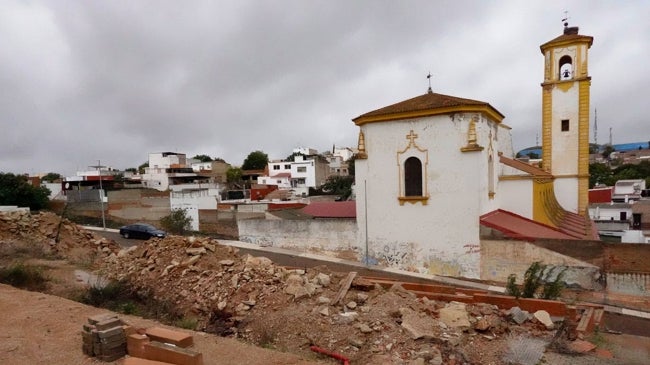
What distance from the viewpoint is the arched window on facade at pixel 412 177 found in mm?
15031

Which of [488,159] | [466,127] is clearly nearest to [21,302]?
[466,127]

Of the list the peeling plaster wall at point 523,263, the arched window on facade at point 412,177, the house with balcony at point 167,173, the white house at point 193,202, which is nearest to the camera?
the peeling plaster wall at point 523,263

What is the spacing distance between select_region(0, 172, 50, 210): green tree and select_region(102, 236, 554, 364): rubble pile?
25896mm

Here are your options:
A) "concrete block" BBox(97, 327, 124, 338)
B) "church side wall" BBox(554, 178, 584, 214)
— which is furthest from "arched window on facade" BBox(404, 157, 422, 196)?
"concrete block" BBox(97, 327, 124, 338)

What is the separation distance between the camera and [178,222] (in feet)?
82.9

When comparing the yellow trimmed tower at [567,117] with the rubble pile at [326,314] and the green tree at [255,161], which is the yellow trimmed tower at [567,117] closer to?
the rubble pile at [326,314]

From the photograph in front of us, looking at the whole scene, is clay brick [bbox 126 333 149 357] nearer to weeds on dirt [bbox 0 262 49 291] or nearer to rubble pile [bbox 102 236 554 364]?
rubble pile [bbox 102 236 554 364]

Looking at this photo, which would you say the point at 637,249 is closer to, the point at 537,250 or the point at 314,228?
the point at 537,250

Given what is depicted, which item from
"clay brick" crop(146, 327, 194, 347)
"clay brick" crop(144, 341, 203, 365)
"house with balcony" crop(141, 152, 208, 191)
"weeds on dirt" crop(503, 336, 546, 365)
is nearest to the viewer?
"clay brick" crop(144, 341, 203, 365)

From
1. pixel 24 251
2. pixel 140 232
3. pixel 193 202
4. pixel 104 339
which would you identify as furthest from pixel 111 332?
pixel 193 202

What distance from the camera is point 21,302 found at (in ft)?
24.5

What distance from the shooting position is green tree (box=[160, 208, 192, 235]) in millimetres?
25281

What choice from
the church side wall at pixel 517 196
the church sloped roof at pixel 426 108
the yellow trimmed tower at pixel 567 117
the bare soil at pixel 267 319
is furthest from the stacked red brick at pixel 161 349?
the yellow trimmed tower at pixel 567 117

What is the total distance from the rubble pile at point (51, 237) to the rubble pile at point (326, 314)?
18.1 ft
